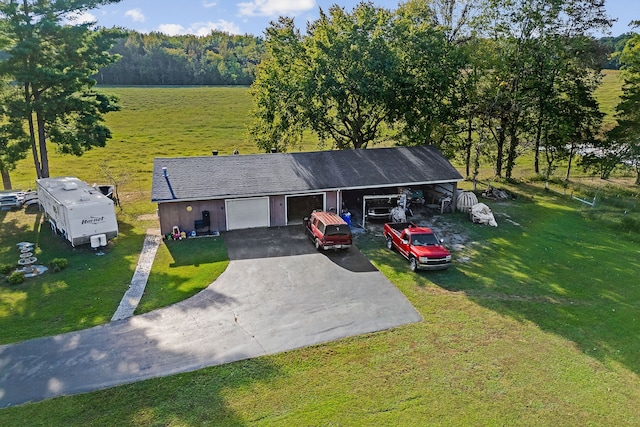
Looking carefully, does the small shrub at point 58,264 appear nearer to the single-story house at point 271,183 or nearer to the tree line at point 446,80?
the single-story house at point 271,183

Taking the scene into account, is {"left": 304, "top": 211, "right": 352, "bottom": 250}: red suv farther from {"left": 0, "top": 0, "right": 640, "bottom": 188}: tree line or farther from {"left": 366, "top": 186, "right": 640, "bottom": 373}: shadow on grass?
{"left": 0, "top": 0, "right": 640, "bottom": 188}: tree line

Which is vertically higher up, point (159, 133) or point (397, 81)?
point (397, 81)

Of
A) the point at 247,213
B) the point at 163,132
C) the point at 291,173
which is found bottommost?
the point at 247,213

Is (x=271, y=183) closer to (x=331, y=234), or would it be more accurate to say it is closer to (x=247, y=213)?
(x=247, y=213)

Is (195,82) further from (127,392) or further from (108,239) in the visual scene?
(127,392)

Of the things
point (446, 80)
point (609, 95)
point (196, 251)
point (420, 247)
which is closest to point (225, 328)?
point (196, 251)

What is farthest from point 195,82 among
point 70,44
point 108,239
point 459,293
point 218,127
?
point 459,293

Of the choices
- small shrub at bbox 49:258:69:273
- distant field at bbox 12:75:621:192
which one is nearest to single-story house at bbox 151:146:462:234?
small shrub at bbox 49:258:69:273
